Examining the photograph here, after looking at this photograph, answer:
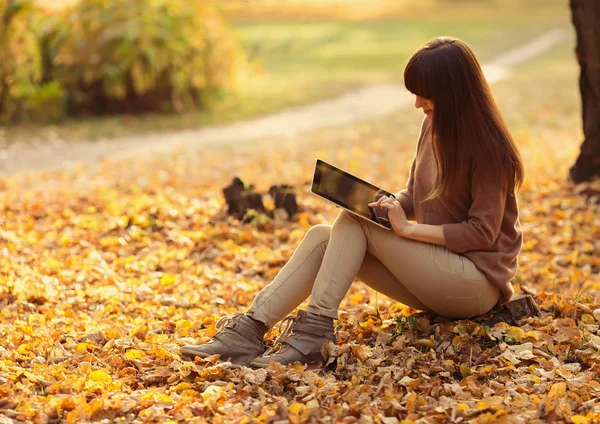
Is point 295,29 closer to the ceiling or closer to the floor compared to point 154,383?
closer to the ceiling

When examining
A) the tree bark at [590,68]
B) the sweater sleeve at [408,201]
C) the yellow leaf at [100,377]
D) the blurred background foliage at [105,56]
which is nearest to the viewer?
the yellow leaf at [100,377]

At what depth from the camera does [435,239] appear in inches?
134

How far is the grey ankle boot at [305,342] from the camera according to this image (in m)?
3.40

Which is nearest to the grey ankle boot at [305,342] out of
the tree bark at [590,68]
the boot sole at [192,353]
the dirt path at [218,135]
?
the boot sole at [192,353]

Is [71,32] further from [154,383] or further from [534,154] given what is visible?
[154,383]

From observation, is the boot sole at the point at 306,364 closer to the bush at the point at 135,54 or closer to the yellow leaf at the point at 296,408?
the yellow leaf at the point at 296,408

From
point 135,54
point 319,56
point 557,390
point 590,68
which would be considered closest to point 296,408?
point 557,390

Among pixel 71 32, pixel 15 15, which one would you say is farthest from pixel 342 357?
pixel 71 32

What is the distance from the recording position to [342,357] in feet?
11.4

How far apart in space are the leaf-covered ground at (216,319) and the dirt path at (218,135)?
3.50 ft

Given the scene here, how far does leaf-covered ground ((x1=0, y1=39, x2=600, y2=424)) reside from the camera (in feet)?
10.0

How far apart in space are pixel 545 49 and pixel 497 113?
2049 cm

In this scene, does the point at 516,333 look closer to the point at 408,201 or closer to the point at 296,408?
the point at 408,201

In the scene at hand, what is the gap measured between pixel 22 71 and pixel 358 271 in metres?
9.10
